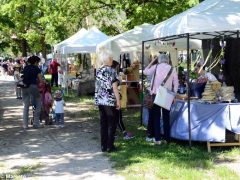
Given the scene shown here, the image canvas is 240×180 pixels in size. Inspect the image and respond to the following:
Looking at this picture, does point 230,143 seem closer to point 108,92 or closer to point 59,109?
point 108,92

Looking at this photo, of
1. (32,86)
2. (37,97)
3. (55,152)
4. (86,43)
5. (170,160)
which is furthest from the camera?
(86,43)

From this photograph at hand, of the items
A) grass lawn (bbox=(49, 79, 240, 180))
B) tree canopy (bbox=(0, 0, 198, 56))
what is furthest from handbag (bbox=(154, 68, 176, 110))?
tree canopy (bbox=(0, 0, 198, 56))

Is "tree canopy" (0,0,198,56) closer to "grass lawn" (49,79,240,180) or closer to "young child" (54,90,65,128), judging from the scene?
"young child" (54,90,65,128)

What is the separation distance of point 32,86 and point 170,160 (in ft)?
15.5

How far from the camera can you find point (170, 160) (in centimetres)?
739

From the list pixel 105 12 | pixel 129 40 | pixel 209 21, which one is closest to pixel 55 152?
pixel 209 21

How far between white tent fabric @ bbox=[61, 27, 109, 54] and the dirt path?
716 cm

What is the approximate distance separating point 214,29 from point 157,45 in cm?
657

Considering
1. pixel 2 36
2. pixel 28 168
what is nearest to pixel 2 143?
pixel 28 168

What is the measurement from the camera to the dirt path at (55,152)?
6.87 meters

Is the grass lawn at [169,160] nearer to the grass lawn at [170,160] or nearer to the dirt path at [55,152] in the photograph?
the grass lawn at [170,160]

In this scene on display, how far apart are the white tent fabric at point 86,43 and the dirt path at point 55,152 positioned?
7.16 meters

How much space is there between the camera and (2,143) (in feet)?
30.8

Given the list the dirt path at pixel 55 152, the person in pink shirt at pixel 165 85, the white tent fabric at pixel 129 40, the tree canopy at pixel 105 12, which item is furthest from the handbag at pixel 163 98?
the tree canopy at pixel 105 12
